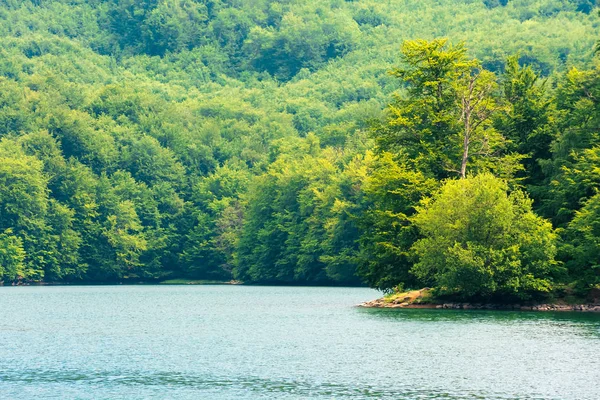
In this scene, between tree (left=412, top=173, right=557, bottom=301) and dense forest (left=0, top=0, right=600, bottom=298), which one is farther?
dense forest (left=0, top=0, right=600, bottom=298)

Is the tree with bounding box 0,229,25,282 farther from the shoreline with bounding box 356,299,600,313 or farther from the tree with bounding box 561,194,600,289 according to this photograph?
the tree with bounding box 561,194,600,289

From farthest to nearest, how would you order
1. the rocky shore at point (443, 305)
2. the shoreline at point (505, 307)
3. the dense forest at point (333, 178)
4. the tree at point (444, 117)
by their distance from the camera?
the tree at point (444, 117), the dense forest at point (333, 178), the rocky shore at point (443, 305), the shoreline at point (505, 307)

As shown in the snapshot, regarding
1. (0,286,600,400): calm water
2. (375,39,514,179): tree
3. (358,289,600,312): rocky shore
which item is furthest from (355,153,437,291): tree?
(0,286,600,400): calm water

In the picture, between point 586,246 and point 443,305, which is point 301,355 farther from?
point 586,246

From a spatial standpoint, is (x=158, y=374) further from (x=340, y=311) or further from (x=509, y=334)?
(x=340, y=311)

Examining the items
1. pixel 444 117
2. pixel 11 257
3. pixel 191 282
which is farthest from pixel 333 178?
pixel 444 117

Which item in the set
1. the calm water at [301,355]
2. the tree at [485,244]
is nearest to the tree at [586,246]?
the tree at [485,244]

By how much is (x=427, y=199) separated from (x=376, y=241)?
229 inches

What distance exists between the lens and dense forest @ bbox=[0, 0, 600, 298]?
2771 inches

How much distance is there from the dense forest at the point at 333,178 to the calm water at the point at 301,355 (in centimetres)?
576

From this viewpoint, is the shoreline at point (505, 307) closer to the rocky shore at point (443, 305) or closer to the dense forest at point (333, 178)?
the rocky shore at point (443, 305)

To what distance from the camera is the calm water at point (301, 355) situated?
3869 centimetres

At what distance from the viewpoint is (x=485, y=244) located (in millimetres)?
69438

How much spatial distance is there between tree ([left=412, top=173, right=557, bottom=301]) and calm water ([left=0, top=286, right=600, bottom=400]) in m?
2.47
